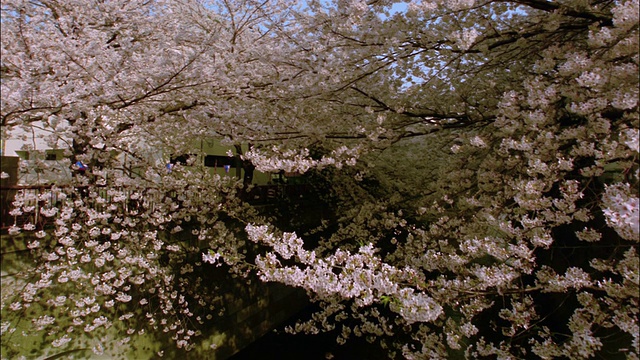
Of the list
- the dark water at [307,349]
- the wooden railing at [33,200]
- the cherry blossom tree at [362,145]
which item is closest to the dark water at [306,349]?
the dark water at [307,349]

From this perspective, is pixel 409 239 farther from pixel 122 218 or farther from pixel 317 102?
pixel 122 218

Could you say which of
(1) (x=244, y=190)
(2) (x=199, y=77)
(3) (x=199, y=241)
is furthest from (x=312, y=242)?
(2) (x=199, y=77)

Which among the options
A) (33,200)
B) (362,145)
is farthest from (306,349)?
(33,200)

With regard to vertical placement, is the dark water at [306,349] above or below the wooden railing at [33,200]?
below

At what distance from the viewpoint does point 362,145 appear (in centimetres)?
617

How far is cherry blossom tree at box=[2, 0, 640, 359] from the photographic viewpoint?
12.9 ft

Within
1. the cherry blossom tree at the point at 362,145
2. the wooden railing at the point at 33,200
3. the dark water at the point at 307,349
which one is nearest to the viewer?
the cherry blossom tree at the point at 362,145

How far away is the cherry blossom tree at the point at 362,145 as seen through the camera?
3928 mm

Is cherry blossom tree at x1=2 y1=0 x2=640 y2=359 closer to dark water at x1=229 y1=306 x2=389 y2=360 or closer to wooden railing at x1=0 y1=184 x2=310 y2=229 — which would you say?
wooden railing at x1=0 y1=184 x2=310 y2=229

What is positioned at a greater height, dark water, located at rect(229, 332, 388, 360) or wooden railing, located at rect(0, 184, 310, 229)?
wooden railing, located at rect(0, 184, 310, 229)

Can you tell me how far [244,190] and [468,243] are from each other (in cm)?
639

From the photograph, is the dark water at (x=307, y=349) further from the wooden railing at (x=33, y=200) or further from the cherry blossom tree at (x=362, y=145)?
the wooden railing at (x=33, y=200)

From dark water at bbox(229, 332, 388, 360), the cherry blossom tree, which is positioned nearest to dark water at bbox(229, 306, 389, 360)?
dark water at bbox(229, 332, 388, 360)

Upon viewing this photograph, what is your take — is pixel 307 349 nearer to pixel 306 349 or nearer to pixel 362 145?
pixel 306 349
